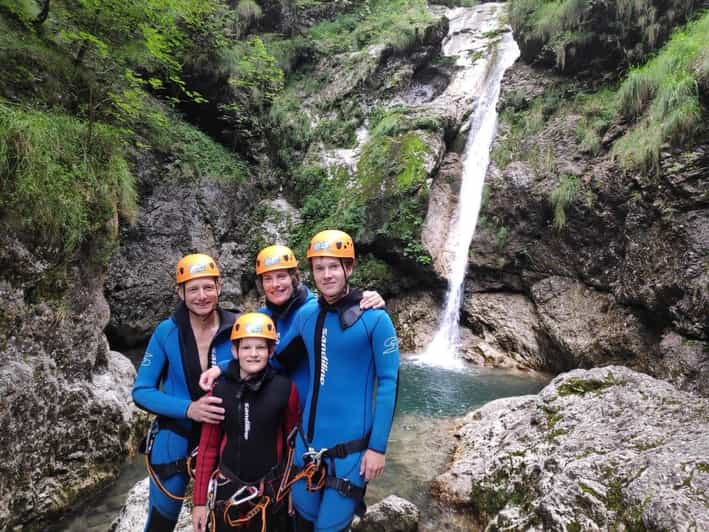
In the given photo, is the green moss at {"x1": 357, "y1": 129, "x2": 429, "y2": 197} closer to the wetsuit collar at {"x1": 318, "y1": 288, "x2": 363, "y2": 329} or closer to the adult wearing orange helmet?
the adult wearing orange helmet

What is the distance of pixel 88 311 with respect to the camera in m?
5.11

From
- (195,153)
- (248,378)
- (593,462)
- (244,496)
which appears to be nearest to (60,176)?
(248,378)

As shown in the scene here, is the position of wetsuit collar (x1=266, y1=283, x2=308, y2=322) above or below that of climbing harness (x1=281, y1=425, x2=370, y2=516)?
above

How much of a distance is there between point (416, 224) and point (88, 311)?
8358 millimetres

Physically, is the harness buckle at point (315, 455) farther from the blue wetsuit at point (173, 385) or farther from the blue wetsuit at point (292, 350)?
Answer: the blue wetsuit at point (173, 385)

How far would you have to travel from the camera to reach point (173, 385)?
107 inches

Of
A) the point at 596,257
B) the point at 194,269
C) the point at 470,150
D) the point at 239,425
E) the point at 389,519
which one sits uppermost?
the point at 470,150

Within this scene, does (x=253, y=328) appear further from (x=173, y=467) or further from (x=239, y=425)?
(x=173, y=467)

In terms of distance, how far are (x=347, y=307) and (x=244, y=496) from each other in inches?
46.8

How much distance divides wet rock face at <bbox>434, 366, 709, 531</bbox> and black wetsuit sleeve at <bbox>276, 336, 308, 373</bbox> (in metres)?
2.04

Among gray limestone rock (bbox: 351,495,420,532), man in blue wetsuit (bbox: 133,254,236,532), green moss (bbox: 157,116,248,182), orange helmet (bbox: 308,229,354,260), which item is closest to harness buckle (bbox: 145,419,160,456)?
man in blue wetsuit (bbox: 133,254,236,532)

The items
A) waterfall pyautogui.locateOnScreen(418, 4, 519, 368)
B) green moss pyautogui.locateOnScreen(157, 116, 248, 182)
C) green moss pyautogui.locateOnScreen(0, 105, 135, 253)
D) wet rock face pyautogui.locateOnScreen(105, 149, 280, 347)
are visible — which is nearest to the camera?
green moss pyautogui.locateOnScreen(0, 105, 135, 253)

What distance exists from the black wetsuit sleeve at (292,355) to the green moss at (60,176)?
11.2 feet

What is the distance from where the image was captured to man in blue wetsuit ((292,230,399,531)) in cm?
236
